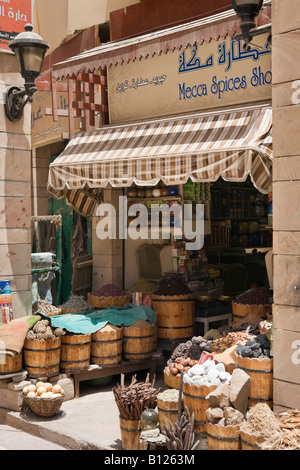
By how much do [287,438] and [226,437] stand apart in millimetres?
589

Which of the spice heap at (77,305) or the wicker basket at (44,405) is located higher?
the spice heap at (77,305)

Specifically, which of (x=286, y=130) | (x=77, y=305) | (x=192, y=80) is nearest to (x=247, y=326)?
(x=286, y=130)

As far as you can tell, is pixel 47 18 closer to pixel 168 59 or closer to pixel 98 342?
pixel 168 59

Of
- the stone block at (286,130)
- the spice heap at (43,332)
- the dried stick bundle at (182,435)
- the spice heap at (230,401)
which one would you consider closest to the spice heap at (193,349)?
the spice heap at (230,401)

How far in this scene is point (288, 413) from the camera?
565cm

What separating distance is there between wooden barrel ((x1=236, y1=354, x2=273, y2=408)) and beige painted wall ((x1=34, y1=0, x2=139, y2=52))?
27.2ft

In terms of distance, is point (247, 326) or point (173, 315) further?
point (173, 315)

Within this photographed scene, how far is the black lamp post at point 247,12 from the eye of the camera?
6.51 meters

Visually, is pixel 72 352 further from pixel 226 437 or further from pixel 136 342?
pixel 226 437

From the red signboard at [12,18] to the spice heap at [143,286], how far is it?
15.8 feet

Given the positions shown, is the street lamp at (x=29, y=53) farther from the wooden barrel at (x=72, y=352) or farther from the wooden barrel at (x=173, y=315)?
the wooden barrel at (x=173, y=315)

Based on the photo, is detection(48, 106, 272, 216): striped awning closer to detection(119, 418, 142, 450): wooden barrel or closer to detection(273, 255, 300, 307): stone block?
detection(273, 255, 300, 307): stone block

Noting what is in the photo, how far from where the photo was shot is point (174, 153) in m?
8.66

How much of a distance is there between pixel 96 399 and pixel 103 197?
15.7 ft
